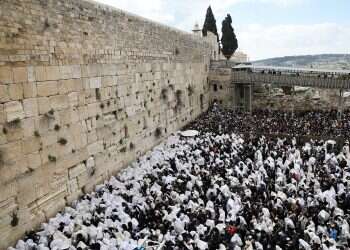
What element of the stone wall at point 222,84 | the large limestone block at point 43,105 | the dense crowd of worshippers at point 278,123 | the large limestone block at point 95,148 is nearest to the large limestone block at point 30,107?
the large limestone block at point 43,105

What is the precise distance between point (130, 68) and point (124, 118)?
5.50 feet

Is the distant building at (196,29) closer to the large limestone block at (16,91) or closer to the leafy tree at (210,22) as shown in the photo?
the leafy tree at (210,22)

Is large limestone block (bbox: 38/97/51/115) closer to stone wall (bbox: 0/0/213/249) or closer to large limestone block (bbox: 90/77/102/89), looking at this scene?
stone wall (bbox: 0/0/213/249)

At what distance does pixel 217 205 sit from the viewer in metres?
8.70

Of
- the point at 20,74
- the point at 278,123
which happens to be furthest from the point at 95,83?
the point at 278,123

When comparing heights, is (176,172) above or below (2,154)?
below

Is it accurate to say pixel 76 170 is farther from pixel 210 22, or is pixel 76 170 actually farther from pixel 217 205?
pixel 210 22

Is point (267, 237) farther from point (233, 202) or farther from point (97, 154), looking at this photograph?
point (97, 154)

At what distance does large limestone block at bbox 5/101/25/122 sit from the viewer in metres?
6.84

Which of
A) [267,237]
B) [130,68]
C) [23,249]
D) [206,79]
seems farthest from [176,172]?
[206,79]

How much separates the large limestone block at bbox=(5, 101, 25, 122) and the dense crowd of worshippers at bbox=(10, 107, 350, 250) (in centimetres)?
233

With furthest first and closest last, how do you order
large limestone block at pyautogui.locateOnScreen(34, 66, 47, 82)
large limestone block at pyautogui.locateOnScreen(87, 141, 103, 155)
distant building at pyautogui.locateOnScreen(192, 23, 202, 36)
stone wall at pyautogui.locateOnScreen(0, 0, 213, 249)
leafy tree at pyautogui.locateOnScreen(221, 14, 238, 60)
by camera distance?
1. leafy tree at pyautogui.locateOnScreen(221, 14, 238, 60)
2. distant building at pyautogui.locateOnScreen(192, 23, 202, 36)
3. large limestone block at pyautogui.locateOnScreen(87, 141, 103, 155)
4. large limestone block at pyautogui.locateOnScreen(34, 66, 47, 82)
5. stone wall at pyautogui.locateOnScreen(0, 0, 213, 249)

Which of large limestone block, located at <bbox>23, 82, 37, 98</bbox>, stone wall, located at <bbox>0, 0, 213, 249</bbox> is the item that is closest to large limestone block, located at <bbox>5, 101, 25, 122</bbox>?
stone wall, located at <bbox>0, 0, 213, 249</bbox>

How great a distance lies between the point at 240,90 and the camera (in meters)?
21.2
